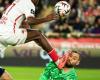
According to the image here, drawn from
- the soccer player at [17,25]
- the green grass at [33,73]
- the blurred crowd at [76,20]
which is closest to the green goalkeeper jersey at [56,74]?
the soccer player at [17,25]

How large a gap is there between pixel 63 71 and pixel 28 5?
161 cm

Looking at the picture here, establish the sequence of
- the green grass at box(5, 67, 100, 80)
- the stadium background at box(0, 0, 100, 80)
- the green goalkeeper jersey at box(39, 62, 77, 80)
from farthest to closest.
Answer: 1. the stadium background at box(0, 0, 100, 80)
2. the green grass at box(5, 67, 100, 80)
3. the green goalkeeper jersey at box(39, 62, 77, 80)

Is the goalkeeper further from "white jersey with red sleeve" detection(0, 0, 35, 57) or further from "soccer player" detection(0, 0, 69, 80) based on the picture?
"white jersey with red sleeve" detection(0, 0, 35, 57)

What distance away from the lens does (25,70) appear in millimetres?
17953

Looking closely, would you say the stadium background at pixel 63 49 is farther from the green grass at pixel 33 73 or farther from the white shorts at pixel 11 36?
the white shorts at pixel 11 36

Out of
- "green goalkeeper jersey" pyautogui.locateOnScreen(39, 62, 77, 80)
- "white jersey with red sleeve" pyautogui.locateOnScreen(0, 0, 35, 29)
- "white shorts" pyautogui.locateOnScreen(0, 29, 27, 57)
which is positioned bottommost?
"green goalkeeper jersey" pyautogui.locateOnScreen(39, 62, 77, 80)

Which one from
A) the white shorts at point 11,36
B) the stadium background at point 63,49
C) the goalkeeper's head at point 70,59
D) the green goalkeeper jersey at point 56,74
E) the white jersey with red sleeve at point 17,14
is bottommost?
the green goalkeeper jersey at point 56,74

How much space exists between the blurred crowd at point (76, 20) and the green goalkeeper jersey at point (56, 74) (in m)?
9.24

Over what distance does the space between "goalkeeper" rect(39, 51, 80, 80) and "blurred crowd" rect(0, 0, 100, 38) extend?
926 centimetres

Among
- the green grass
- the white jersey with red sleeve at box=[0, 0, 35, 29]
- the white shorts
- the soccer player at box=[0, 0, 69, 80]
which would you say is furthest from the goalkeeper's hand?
the green grass

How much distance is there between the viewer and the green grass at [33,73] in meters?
16.3

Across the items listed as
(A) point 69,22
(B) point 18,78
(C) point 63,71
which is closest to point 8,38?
(C) point 63,71

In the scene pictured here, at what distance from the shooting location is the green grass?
16.3 m

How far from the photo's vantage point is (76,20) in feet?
67.4
